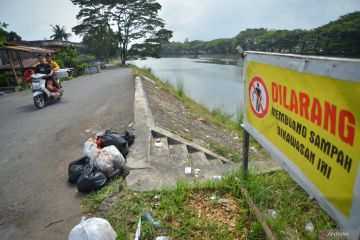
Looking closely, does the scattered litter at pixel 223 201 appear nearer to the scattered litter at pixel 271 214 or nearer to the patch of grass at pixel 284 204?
the patch of grass at pixel 284 204

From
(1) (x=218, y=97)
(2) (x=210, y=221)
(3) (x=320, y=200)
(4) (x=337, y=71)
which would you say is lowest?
(1) (x=218, y=97)

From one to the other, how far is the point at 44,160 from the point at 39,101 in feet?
14.2

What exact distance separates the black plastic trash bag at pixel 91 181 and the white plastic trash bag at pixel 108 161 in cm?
10

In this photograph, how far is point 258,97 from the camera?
243 cm

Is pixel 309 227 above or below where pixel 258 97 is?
below

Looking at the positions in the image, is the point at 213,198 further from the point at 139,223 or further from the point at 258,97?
the point at 258,97

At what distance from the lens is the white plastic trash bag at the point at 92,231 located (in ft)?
6.68

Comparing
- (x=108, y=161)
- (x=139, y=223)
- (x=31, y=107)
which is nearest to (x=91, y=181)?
(x=108, y=161)

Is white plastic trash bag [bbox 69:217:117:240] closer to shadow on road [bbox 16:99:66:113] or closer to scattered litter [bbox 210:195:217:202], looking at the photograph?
scattered litter [bbox 210:195:217:202]

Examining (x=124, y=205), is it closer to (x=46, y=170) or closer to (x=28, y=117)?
(x=46, y=170)

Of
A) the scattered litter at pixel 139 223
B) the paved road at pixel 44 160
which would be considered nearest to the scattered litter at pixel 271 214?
the scattered litter at pixel 139 223

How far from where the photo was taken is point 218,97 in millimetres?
17250

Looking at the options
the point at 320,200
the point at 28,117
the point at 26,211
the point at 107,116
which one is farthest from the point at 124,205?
the point at 28,117

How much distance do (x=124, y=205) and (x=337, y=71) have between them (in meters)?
2.40
